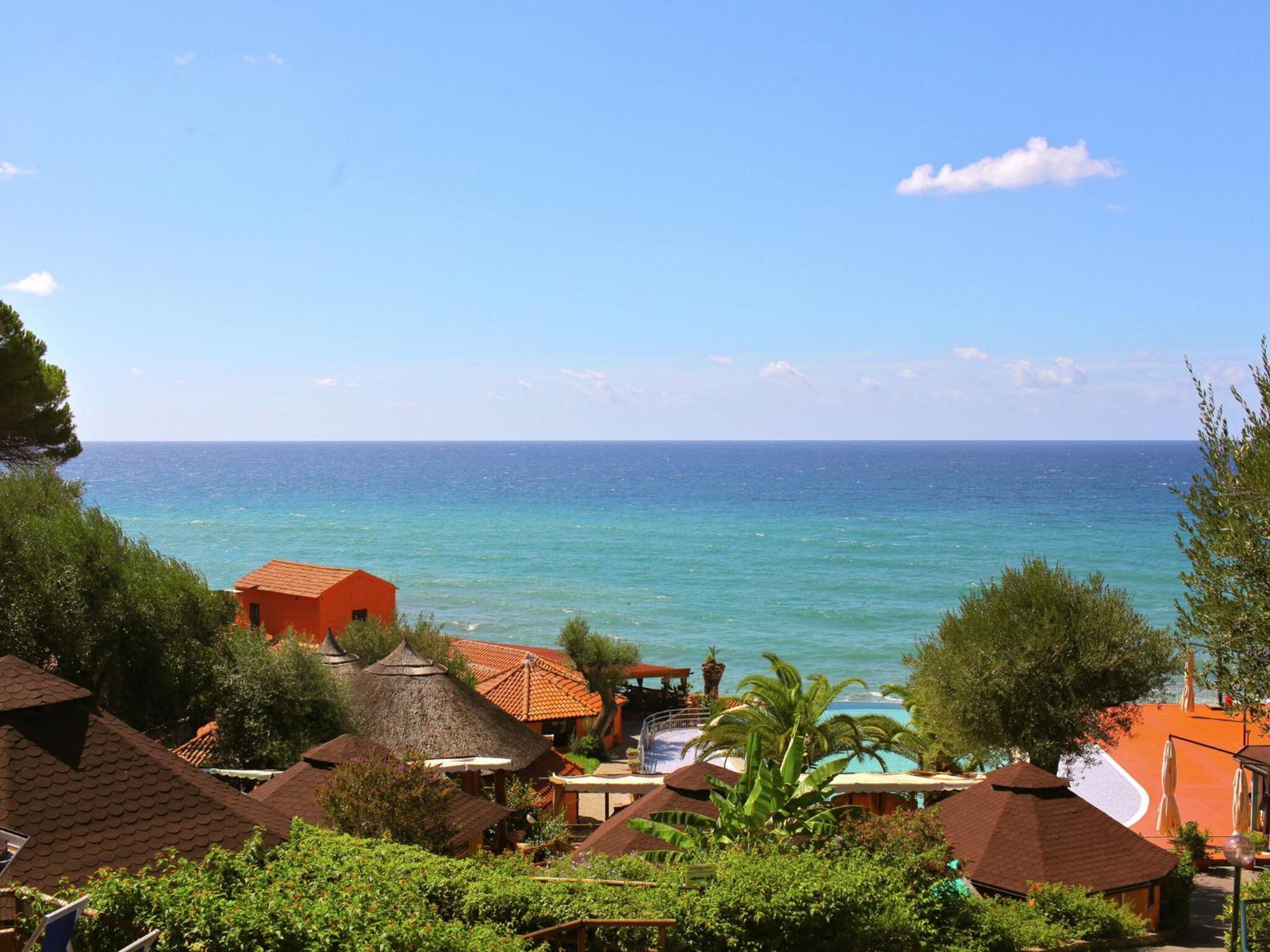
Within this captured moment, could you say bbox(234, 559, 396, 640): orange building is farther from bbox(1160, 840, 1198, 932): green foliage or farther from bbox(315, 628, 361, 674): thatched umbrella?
bbox(1160, 840, 1198, 932): green foliage

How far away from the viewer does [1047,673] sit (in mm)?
22078

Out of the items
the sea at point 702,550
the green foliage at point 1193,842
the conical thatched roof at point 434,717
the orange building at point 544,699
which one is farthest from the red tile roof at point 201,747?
the green foliage at point 1193,842

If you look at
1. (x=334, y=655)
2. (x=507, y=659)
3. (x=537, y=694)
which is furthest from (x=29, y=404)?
(x=507, y=659)

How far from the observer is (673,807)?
15.3 m

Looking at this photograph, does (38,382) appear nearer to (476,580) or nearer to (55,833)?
(55,833)

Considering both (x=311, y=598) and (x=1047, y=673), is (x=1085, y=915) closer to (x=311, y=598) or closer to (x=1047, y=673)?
(x=1047, y=673)

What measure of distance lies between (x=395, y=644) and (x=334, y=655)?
19.6 feet

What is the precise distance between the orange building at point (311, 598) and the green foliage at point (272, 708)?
56.8 ft

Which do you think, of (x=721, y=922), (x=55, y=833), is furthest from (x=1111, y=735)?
(x=55, y=833)

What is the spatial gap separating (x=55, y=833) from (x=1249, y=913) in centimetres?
1231

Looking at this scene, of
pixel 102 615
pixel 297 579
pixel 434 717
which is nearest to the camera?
pixel 102 615

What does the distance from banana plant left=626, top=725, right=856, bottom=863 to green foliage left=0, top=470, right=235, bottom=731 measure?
531 inches

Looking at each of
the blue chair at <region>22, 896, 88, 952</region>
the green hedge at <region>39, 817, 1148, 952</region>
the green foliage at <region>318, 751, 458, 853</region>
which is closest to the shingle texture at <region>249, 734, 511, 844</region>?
the green foliage at <region>318, 751, 458, 853</region>

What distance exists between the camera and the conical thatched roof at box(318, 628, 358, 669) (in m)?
27.5
